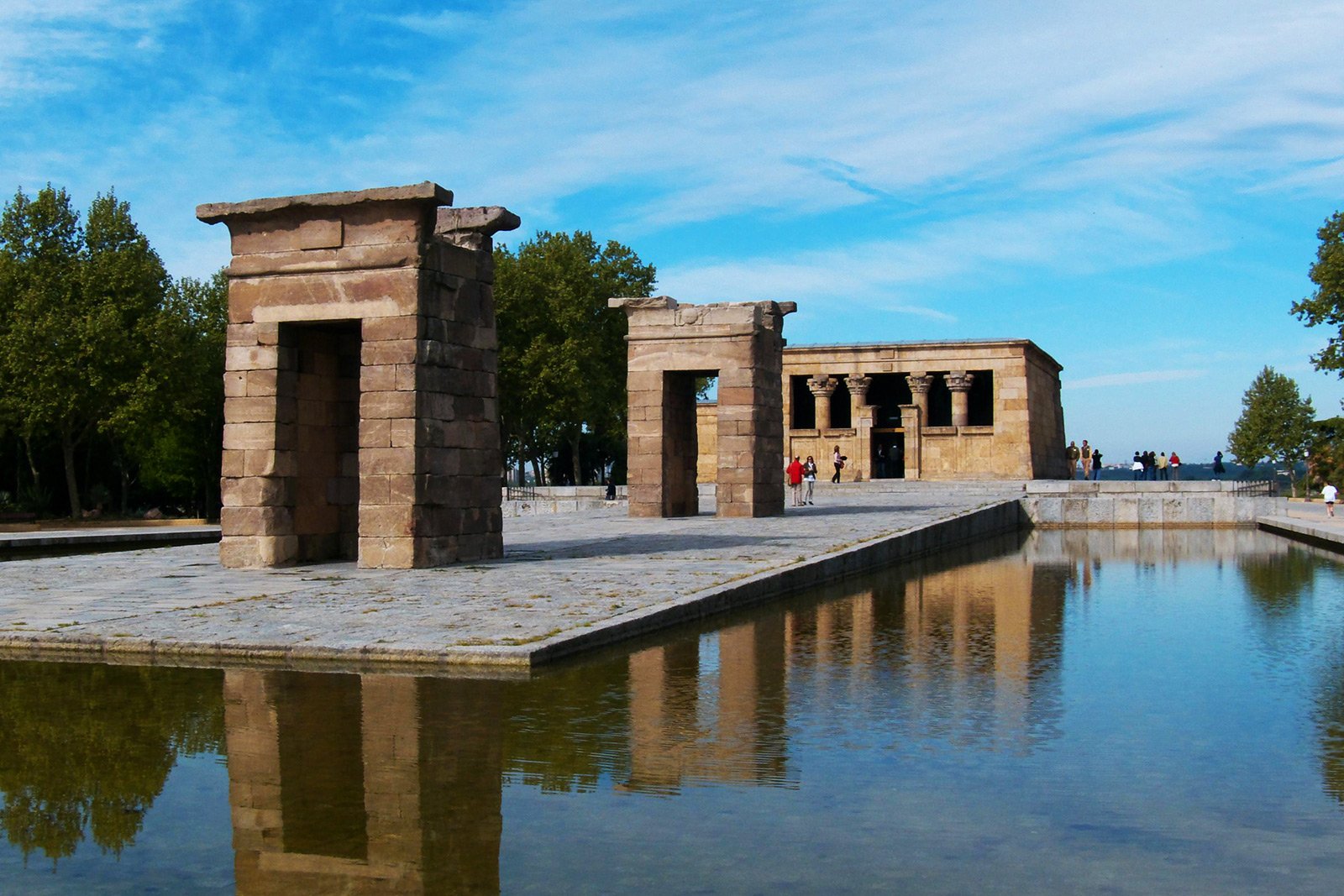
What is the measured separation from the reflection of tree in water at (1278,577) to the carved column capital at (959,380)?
102 feet

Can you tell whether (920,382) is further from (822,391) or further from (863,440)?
(863,440)

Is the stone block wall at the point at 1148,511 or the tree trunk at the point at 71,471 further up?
the tree trunk at the point at 71,471

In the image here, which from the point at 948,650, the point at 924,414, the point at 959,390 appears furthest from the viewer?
the point at 959,390

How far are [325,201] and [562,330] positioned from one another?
4137 cm

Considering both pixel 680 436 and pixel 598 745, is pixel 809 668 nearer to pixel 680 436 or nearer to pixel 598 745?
pixel 598 745

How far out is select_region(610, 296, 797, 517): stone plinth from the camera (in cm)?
2678

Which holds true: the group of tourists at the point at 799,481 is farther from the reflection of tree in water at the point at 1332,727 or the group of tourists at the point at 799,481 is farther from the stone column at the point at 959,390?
the reflection of tree in water at the point at 1332,727

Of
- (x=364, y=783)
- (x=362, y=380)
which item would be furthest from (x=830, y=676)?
(x=362, y=380)

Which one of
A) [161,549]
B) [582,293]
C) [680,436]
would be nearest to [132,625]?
[161,549]

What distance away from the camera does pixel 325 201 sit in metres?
14.9

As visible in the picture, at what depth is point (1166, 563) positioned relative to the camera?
790 inches


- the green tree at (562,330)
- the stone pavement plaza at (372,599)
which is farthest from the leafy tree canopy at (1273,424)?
the stone pavement plaza at (372,599)

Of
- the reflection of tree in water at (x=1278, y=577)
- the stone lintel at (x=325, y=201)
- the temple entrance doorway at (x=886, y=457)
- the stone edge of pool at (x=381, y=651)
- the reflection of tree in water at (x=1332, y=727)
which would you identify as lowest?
the reflection of tree in water at (x=1278, y=577)

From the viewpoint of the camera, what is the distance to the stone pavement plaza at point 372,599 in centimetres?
938
